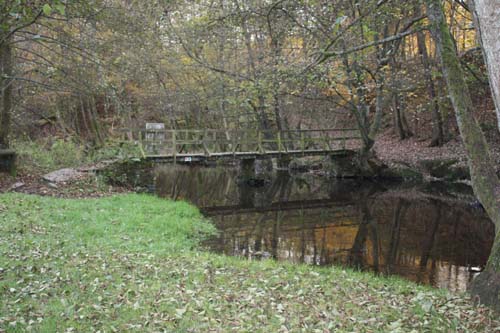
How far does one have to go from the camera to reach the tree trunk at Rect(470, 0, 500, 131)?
276 centimetres

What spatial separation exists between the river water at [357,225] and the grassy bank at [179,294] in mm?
1946

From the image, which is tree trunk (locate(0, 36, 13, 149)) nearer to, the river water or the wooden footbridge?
the wooden footbridge

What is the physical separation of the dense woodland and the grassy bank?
1234 mm

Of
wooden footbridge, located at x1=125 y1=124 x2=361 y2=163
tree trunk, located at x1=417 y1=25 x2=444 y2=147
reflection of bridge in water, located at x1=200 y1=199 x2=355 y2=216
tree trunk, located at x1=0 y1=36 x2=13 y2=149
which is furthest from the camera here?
tree trunk, located at x1=417 y1=25 x2=444 y2=147

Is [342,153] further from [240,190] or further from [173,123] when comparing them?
[173,123]

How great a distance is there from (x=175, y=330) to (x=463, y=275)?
606cm

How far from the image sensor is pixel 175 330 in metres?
3.88

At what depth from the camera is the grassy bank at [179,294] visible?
13.3ft

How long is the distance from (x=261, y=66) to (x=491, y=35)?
15.3 m

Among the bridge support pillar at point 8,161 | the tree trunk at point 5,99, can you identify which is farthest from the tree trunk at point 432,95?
the bridge support pillar at point 8,161

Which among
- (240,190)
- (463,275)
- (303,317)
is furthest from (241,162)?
(303,317)

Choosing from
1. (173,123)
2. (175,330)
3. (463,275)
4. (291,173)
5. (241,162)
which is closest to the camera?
(175,330)

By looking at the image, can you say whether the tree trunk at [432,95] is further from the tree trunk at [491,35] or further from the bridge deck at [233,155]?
the tree trunk at [491,35]

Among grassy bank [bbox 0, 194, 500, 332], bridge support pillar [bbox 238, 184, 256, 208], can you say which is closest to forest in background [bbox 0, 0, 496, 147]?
grassy bank [bbox 0, 194, 500, 332]
